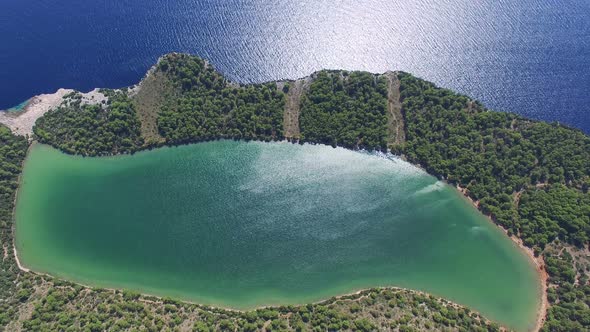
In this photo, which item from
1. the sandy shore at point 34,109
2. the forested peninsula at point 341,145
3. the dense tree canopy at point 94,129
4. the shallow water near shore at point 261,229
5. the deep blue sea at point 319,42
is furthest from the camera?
the deep blue sea at point 319,42

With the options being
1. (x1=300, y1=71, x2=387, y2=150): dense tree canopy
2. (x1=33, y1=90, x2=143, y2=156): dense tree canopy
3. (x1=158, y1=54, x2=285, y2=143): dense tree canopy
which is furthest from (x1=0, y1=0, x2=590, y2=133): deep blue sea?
(x1=33, y1=90, x2=143, y2=156): dense tree canopy

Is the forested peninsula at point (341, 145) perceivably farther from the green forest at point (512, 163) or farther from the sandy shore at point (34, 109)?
the sandy shore at point (34, 109)

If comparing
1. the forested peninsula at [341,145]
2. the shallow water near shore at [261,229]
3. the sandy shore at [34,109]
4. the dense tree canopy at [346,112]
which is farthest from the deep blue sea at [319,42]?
the shallow water near shore at [261,229]

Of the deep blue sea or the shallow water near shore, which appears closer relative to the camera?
the shallow water near shore

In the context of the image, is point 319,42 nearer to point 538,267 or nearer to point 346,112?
point 346,112

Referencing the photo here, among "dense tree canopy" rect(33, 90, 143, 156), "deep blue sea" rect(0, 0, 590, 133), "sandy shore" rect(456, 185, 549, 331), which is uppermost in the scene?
"deep blue sea" rect(0, 0, 590, 133)

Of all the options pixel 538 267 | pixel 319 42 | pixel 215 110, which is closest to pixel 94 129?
pixel 215 110

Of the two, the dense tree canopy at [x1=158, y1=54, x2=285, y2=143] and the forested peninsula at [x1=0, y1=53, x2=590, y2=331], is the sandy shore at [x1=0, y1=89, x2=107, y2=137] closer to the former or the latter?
the forested peninsula at [x1=0, y1=53, x2=590, y2=331]
